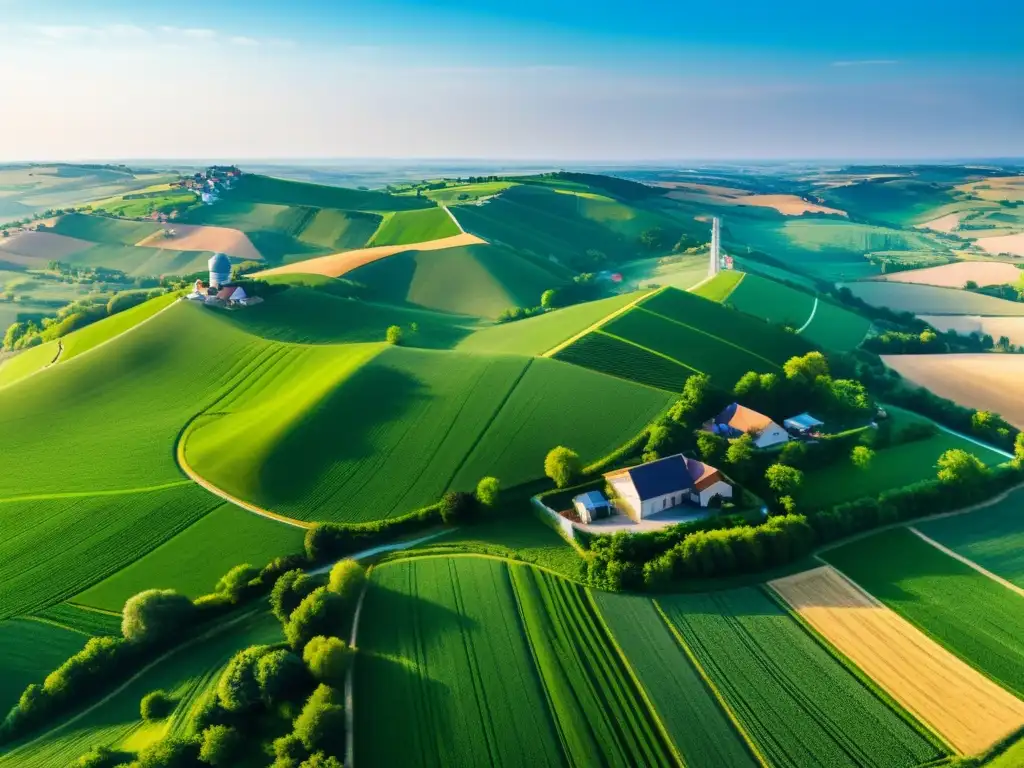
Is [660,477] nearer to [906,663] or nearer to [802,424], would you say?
[906,663]

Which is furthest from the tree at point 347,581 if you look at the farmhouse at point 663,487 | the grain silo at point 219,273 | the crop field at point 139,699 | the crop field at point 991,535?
the grain silo at point 219,273

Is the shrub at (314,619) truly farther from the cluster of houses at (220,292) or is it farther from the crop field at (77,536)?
the cluster of houses at (220,292)

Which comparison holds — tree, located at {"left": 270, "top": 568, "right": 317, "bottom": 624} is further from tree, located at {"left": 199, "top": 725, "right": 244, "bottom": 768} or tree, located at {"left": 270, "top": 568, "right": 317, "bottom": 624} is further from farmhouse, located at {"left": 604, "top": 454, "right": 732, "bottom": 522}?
farmhouse, located at {"left": 604, "top": 454, "right": 732, "bottom": 522}

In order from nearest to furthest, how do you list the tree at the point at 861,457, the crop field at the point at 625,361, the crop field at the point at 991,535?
the crop field at the point at 991,535 < the tree at the point at 861,457 < the crop field at the point at 625,361

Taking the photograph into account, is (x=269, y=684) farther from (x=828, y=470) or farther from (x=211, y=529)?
(x=828, y=470)

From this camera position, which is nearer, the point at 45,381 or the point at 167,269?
the point at 45,381

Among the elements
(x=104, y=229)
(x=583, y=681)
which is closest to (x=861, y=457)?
(x=583, y=681)

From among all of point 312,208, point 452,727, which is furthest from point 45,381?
point 312,208
